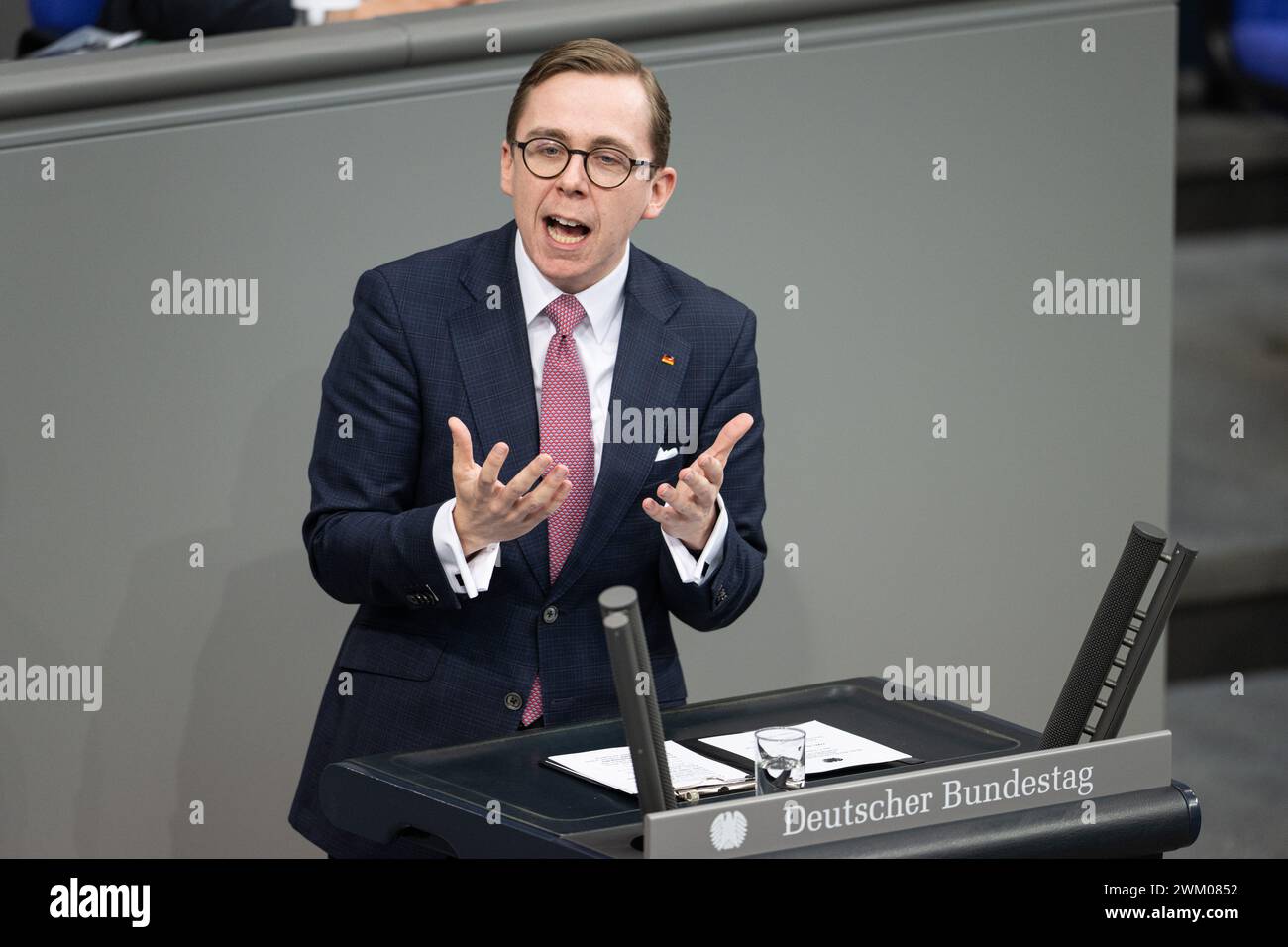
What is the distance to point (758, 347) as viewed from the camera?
127 inches

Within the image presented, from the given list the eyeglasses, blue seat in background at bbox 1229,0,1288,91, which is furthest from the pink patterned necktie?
blue seat in background at bbox 1229,0,1288,91

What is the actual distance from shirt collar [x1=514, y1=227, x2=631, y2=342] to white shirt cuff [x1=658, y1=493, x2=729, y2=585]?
1.03 feet

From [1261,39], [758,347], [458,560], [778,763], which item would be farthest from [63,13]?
[1261,39]

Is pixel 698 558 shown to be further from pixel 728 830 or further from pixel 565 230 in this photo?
pixel 728 830

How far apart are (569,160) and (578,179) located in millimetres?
26

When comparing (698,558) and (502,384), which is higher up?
(502,384)

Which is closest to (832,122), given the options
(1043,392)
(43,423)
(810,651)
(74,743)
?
(1043,392)

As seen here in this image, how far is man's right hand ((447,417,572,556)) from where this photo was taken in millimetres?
2088

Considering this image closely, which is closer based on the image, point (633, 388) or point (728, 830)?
point (728, 830)

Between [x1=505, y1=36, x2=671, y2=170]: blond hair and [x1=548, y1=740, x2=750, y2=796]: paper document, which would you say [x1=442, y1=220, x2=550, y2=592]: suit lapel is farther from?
[x1=548, y1=740, x2=750, y2=796]: paper document

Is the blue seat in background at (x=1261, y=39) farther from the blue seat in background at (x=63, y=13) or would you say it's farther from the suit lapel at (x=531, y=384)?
the suit lapel at (x=531, y=384)

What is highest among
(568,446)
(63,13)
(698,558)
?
(63,13)

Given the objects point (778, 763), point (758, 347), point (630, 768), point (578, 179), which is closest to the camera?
point (778, 763)
